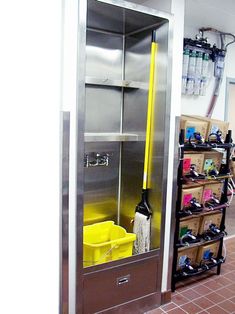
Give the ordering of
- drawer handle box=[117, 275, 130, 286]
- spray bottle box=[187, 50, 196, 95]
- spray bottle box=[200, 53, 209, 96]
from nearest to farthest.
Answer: drawer handle box=[117, 275, 130, 286] < spray bottle box=[187, 50, 196, 95] < spray bottle box=[200, 53, 209, 96]

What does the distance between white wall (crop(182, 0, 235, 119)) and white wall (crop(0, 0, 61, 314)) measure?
228 centimetres

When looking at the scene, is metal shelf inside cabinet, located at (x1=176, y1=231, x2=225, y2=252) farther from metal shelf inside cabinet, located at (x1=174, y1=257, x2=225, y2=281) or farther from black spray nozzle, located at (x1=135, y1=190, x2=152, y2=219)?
black spray nozzle, located at (x1=135, y1=190, x2=152, y2=219)

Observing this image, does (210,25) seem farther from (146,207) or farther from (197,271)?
(197,271)

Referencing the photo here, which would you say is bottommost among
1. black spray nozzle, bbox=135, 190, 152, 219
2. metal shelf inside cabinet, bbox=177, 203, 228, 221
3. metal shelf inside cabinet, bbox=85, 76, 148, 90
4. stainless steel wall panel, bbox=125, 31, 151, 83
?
metal shelf inside cabinet, bbox=177, 203, 228, 221

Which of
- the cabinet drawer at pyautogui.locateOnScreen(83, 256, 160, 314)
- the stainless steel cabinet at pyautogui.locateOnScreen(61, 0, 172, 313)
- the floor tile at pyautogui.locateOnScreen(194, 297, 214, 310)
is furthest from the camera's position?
the floor tile at pyautogui.locateOnScreen(194, 297, 214, 310)

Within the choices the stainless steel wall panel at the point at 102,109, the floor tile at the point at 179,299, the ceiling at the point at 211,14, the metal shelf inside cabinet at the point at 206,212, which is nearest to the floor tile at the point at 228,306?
the floor tile at the point at 179,299

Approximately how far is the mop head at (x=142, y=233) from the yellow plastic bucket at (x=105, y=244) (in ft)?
0.35

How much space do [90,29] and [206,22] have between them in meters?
1.39

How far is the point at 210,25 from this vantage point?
3.06 metres

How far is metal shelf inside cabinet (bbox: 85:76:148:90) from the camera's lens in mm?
1891

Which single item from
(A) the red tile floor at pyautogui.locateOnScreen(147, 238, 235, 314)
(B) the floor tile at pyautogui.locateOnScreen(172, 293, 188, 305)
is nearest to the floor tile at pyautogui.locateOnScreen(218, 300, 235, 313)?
(A) the red tile floor at pyautogui.locateOnScreen(147, 238, 235, 314)

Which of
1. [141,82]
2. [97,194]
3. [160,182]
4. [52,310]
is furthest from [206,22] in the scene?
[52,310]

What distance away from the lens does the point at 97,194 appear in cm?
239

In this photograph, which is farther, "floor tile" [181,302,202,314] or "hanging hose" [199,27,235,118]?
"hanging hose" [199,27,235,118]
